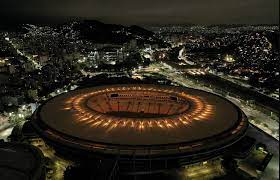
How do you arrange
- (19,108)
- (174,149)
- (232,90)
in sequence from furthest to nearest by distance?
(232,90)
(19,108)
(174,149)

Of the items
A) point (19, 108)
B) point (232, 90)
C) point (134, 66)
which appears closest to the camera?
point (19, 108)

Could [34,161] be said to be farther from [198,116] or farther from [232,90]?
[232,90]

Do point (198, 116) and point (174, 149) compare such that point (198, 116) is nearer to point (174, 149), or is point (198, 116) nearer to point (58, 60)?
point (174, 149)

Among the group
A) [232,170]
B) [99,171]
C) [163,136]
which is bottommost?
[232,170]

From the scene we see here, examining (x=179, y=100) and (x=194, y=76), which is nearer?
(x=179, y=100)

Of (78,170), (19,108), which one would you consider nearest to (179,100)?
(78,170)

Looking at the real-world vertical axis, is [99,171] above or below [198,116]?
below
